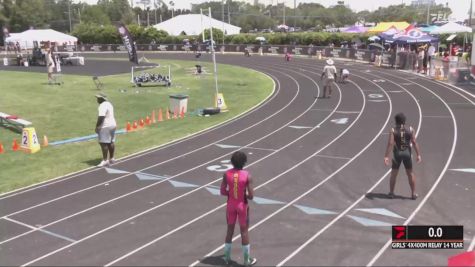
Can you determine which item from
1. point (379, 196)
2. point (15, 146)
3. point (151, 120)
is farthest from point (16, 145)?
point (379, 196)

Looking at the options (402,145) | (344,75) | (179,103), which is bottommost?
(179,103)

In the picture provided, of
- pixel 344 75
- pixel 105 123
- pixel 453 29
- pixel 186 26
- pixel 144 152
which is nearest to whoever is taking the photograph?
pixel 105 123

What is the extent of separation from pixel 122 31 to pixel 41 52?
20.4 meters

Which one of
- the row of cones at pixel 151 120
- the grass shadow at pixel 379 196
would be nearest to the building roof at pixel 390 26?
the row of cones at pixel 151 120

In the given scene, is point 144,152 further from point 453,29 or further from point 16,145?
point 453,29

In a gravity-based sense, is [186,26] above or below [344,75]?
above

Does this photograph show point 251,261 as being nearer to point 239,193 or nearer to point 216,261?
point 216,261

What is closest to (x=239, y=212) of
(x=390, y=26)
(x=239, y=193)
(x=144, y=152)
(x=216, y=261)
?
(x=239, y=193)

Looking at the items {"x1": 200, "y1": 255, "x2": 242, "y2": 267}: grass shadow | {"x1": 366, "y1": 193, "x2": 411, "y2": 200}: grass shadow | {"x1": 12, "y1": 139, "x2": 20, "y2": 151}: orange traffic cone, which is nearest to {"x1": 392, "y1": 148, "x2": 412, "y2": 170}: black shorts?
{"x1": 366, "y1": 193, "x2": 411, "y2": 200}: grass shadow

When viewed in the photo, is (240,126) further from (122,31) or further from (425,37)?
(425,37)

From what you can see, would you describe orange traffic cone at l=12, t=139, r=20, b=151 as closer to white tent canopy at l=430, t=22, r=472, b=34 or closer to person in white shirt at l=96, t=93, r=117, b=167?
person in white shirt at l=96, t=93, r=117, b=167

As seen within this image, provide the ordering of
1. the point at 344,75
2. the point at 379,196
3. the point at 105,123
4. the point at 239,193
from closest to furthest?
the point at 239,193, the point at 379,196, the point at 105,123, the point at 344,75

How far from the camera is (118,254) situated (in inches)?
305

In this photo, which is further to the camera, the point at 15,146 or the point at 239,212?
the point at 15,146
